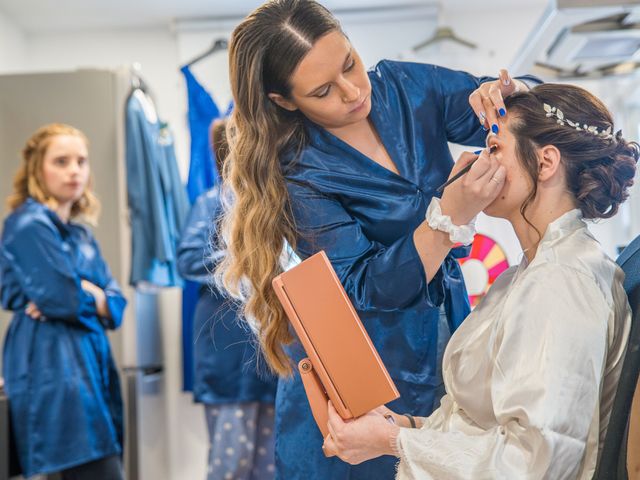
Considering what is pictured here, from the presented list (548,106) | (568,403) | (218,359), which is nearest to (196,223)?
(218,359)

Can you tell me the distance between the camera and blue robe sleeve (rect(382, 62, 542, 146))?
1.63 m

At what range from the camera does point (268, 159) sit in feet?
5.22

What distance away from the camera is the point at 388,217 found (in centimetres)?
156

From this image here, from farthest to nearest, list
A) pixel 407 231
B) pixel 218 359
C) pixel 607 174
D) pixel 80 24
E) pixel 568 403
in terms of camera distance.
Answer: pixel 80 24 < pixel 218 359 < pixel 407 231 < pixel 607 174 < pixel 568 403

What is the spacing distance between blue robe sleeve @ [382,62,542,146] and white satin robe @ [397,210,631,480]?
38 centimetres

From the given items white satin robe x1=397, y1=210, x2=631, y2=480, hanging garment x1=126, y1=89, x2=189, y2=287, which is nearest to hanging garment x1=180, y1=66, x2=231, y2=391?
hanging garment x1=126, y1=89, x2=189, y2=287

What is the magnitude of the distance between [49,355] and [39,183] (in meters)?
0.68

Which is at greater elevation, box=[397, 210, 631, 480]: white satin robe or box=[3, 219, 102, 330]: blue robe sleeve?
box=[3, 219, 102, 330]: blue robe sleeve

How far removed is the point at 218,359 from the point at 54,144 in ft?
3.43

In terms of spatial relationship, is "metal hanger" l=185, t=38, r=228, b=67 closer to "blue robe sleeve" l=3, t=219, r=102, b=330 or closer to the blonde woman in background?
the blonde woman in background

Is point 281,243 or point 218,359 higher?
point 281,243

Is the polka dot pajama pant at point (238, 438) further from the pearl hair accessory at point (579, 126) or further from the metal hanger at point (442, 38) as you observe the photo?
the pearl hair accessory at point (579, 126)

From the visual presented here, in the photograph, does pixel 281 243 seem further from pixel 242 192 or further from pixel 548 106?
pixel 548 106

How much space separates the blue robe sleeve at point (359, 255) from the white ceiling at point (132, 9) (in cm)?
289
